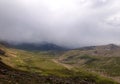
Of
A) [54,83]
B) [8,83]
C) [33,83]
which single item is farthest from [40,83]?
[8,83]

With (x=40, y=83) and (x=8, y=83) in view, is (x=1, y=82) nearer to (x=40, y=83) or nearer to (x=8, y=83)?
(x=8, y=83)

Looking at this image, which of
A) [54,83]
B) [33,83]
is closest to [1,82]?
[33,83]

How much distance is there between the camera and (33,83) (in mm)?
161375

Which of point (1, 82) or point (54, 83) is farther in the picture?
point (54, 83)

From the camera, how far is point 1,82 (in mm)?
123438

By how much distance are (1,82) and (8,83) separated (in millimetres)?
3065

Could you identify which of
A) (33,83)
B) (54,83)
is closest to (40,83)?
(33,83)

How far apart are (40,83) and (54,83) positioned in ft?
78.7

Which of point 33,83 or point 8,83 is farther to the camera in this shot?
point 33,83

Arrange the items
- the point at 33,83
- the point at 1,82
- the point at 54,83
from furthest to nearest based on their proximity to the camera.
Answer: the point at 54,83, the point at 33,83, the point at 1,82

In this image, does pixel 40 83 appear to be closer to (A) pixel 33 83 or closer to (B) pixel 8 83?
(A) pixel 33 83

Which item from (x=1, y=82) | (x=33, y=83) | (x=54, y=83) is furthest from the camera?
(x=54, y=83)

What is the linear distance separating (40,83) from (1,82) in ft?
162

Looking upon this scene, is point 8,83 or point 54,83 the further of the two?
point 54,83
